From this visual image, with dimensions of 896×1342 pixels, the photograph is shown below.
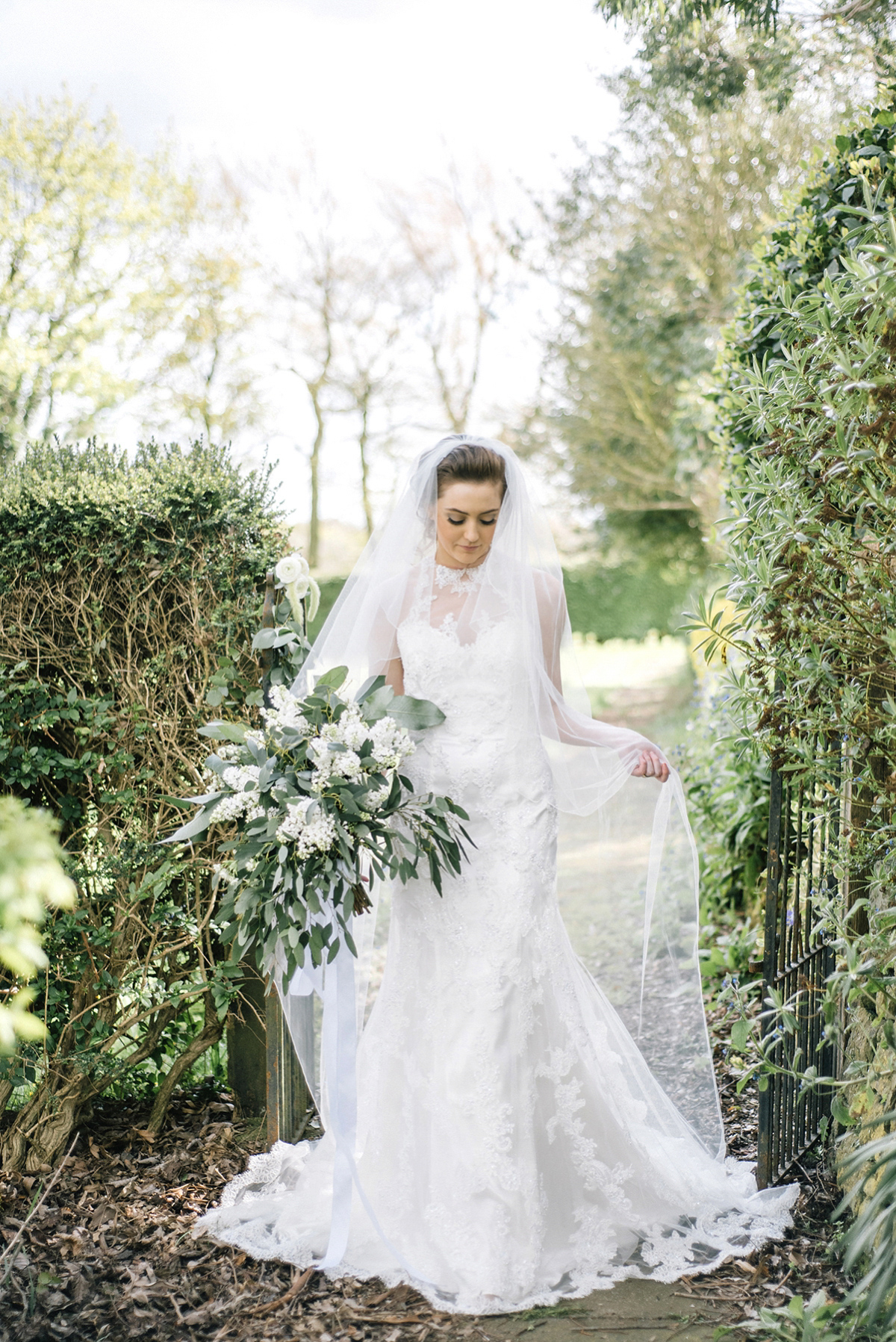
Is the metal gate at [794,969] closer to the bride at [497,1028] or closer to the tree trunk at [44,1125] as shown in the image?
the bride at [497,1028]

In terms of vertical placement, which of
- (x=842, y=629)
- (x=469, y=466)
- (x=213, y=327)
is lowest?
(x=842, y=629)

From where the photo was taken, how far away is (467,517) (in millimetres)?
3014

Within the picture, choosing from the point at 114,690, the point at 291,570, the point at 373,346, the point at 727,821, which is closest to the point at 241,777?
the point at 291,570

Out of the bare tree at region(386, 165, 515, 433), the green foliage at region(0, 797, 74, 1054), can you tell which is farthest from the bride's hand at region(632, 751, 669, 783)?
the bare tree at region(386, 165, 515, 433)

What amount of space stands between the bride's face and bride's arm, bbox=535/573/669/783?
0.77 ft

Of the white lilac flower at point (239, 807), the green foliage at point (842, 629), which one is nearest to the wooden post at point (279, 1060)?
the white lilac flower at point (239, 807)

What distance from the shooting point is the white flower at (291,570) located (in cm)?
302

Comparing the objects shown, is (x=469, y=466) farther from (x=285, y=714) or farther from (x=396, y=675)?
(x=285, y=714)

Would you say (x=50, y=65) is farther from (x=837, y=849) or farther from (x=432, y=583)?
(x=837, y=849)

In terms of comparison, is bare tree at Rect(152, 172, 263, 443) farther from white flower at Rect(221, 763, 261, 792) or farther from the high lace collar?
white flower at Rect(221, 763, 261, 792)

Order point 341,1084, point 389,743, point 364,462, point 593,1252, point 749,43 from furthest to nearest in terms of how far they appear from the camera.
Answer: point 364,462 < point 749,43 < point 341,1084 < point 593,1252 < point 389,743

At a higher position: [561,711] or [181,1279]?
[561,711]

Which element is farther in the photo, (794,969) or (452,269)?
(452,269)

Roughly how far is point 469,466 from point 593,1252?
2.35 meters
